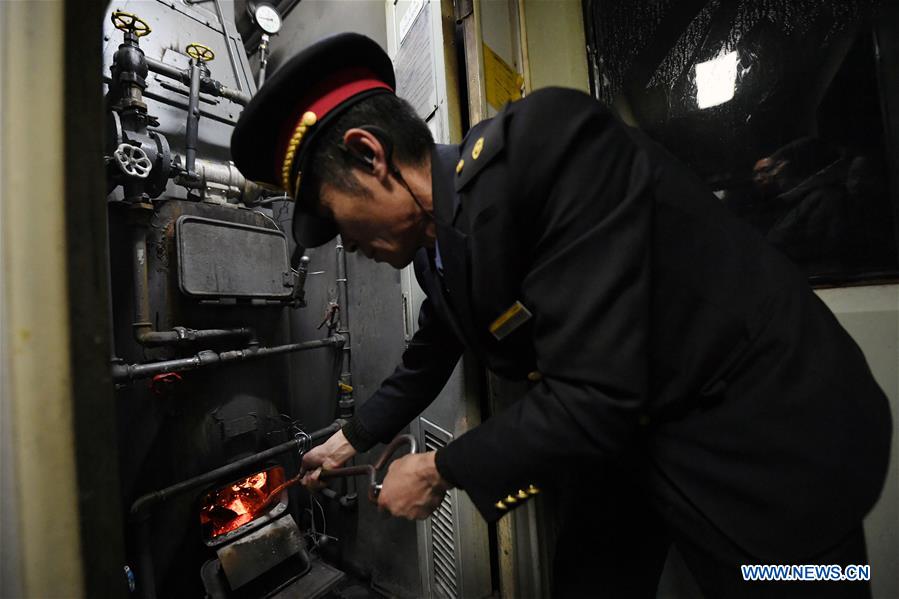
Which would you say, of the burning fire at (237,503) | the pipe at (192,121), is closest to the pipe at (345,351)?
the burning fire at (237,503)

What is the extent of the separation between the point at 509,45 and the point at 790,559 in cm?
159

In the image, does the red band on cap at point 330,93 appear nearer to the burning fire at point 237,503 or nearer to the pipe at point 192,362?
the pipe at point 192,362

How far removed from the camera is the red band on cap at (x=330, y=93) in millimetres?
755

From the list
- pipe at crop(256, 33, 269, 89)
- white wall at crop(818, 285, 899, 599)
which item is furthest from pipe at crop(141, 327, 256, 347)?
white wall at crop(818, 285, 899, 599)

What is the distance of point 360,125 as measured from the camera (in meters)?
0.74

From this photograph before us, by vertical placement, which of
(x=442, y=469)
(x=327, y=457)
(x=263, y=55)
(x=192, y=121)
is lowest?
(x=327, y=457)

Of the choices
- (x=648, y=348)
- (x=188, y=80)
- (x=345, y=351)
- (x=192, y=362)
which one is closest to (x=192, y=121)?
(x=188, y=80)

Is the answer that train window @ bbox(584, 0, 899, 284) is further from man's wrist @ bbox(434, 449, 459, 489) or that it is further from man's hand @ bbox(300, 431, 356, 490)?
man's hand @ bbox(300, 431, 356, 490)

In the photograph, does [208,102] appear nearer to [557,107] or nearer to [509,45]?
[509,45]

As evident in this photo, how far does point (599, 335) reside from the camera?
1.73 ft

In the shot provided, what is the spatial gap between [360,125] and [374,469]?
2.56 ft

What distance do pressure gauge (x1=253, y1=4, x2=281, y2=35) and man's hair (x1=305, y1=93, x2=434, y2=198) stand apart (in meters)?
2.20

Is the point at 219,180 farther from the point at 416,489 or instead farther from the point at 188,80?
the point at 416,489

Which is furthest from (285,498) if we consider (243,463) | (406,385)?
(406,385)
